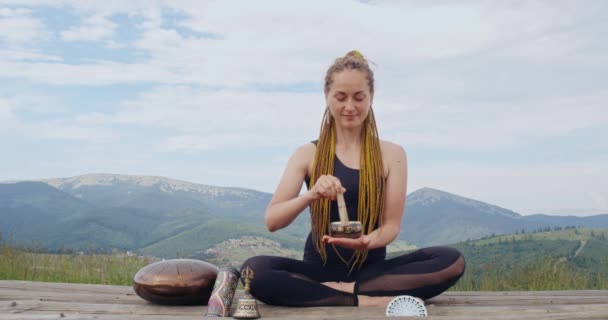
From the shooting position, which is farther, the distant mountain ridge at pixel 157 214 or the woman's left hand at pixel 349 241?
the distant mountain ridge at pixel 157 214

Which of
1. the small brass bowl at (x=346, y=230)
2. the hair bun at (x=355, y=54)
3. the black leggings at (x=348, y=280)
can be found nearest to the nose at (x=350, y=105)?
the hair bun at (x=355, y=54)

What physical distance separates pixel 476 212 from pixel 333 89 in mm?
165488

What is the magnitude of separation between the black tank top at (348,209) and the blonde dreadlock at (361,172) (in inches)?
1.3

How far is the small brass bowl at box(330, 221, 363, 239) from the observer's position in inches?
168

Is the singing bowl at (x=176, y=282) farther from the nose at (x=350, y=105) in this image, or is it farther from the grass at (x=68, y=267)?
the grass at (x=68, y=267)

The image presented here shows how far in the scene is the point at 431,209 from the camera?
17038 centimetres

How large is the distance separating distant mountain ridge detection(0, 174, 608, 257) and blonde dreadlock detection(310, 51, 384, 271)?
82.3 metres

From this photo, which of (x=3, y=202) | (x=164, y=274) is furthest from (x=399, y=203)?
(x=3, y=202)

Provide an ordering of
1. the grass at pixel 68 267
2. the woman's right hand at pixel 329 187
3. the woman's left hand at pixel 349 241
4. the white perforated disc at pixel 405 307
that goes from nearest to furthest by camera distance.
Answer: the woman's right hand at pixel 329 187, the woman's left hand at pixel 349 241, the white perforated disc at pixel 405 307, the grass at pixel 68 267

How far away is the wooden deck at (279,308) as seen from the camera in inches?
179

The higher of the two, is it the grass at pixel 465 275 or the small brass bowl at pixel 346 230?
the small brass bowl at pixel 346 230

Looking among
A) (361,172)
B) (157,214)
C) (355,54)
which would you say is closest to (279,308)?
(361,172)

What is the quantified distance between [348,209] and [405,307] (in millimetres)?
808

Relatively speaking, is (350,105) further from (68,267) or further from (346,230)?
(68,267)
